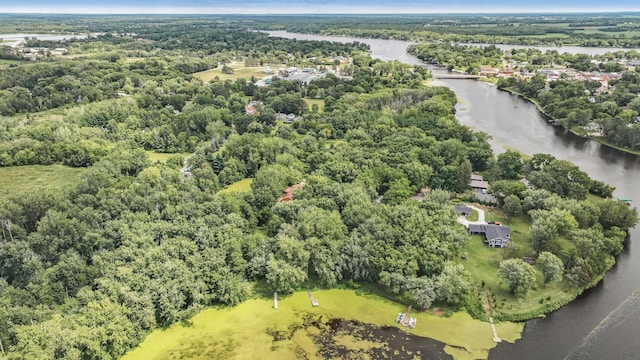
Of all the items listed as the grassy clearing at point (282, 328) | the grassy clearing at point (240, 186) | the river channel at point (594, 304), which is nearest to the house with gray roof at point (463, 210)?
the river channel at point (594, 304)

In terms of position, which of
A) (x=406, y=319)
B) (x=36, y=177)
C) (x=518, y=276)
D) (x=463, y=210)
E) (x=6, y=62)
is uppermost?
(x=6, y=62)

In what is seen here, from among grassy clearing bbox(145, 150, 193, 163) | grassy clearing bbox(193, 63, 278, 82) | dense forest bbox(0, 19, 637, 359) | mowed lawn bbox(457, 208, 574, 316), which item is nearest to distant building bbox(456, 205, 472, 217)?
mowed lawn bbox(457, 208, 574, 316)

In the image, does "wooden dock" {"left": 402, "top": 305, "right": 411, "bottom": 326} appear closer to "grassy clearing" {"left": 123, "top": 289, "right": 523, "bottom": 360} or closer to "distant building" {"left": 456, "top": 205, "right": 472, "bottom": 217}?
"grassy clearing" {"left": 123, "top": 289, "right": 523, "bottom": 360}

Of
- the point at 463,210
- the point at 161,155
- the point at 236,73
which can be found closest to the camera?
the point at 463,210

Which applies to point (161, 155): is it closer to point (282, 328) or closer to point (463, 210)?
point (282, 328)

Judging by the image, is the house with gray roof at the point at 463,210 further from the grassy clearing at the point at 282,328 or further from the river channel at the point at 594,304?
the grassy clearing at the point at 282,328

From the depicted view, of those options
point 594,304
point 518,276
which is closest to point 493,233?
point 518,276
